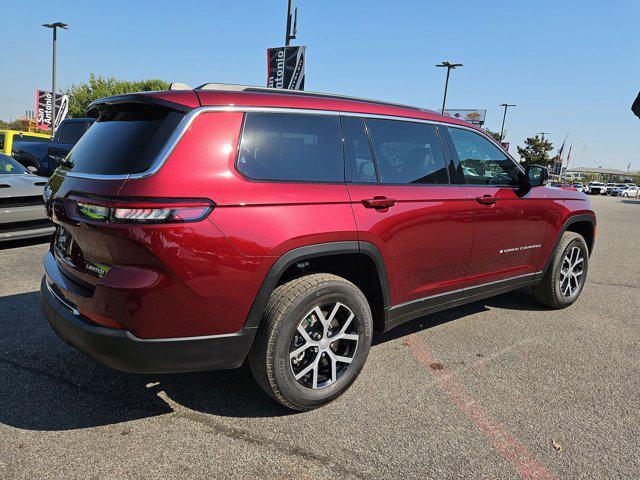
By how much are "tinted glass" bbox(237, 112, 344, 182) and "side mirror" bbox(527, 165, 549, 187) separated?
7.31 ft

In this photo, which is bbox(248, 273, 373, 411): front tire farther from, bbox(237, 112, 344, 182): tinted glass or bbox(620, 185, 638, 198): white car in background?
bbox(620, 185, 638, 198): white car in background

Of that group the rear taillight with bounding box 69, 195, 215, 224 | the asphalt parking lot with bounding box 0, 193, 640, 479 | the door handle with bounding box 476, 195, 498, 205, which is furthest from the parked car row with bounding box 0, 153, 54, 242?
the door handle with bounding box 476, 195, 498, 205

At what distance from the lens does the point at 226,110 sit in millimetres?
2482

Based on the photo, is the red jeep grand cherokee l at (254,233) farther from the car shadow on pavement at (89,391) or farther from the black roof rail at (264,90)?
the car shadow on pavement at (89,391)

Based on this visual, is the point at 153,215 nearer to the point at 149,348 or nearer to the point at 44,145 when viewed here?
the point at 149,348

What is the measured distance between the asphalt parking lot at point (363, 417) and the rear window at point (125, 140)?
4.56ft

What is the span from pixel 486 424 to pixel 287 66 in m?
11.6

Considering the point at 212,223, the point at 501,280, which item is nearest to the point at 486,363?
the point at 501,280

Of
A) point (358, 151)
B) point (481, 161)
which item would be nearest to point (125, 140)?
point (358, 151)

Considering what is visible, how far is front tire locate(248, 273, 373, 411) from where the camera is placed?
257 centimetres

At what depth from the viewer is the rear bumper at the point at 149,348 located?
228cm

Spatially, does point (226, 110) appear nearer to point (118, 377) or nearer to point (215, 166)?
point (215, 166)

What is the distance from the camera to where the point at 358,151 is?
3023mm

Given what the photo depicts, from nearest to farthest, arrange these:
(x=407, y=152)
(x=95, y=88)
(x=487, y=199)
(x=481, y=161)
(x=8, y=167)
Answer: (x=407, y=152) < (x=487, y=199) < (x=481, y=161) < (x=8, y=167) < (x=95, y=88)
